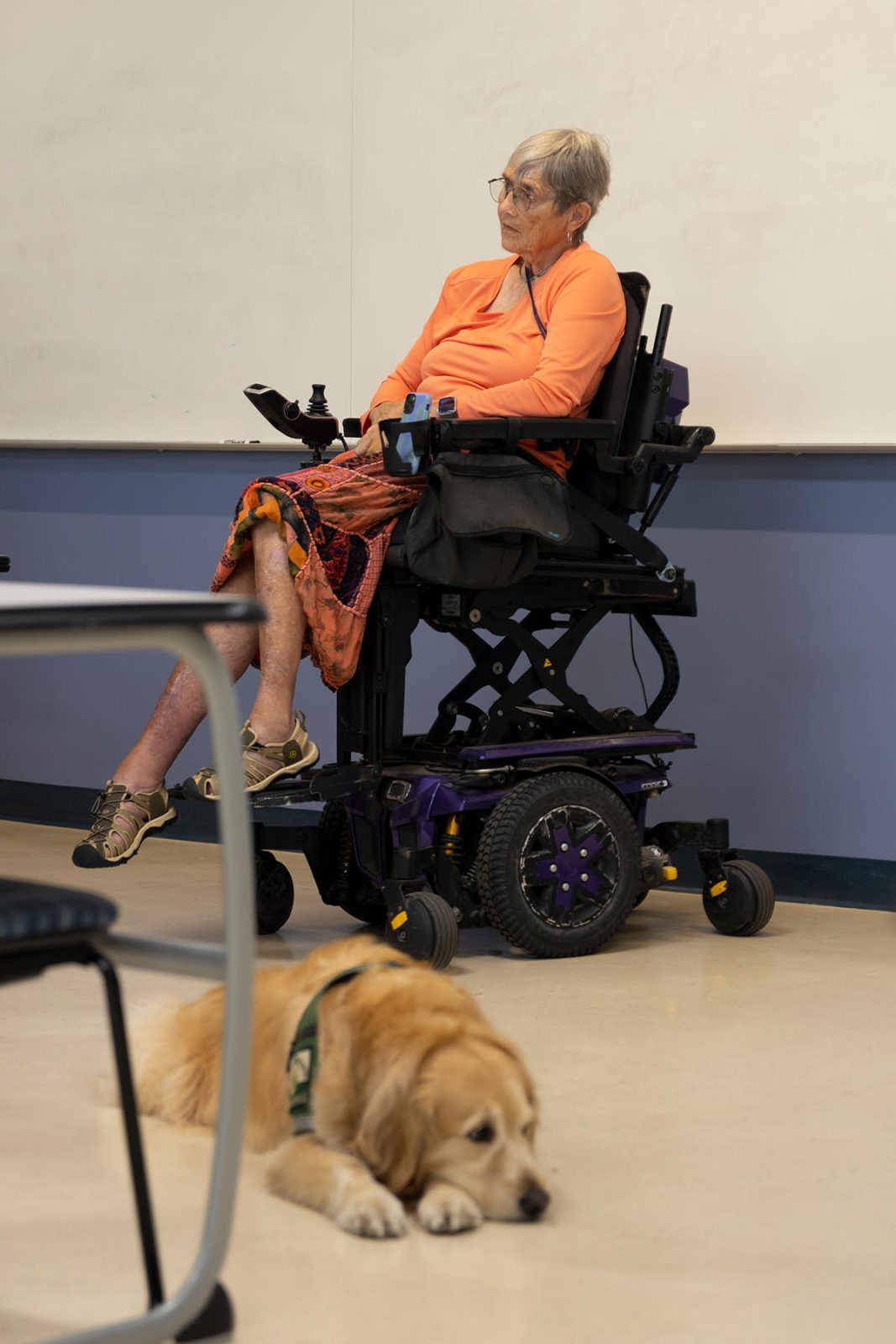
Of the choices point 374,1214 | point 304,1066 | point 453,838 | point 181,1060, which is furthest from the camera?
point 453,838

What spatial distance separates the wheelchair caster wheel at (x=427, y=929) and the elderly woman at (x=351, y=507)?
13.5 inches

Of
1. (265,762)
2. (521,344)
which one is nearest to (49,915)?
(265,762)

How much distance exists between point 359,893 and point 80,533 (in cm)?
182

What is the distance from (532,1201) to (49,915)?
2.30 feet

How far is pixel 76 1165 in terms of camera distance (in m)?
1.94

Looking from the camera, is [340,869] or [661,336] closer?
[661,336]

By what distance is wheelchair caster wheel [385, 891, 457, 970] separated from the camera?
9.46 ft

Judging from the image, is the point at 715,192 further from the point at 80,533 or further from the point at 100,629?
the point at 100,629

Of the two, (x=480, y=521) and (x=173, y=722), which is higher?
(x=480, y=521)

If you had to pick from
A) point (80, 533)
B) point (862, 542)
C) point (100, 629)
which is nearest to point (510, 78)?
point (862, 542)

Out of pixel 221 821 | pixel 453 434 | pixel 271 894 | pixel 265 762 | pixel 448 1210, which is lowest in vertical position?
pixel 271 894

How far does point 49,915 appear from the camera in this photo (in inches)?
49.8

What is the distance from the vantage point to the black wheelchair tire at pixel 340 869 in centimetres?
335

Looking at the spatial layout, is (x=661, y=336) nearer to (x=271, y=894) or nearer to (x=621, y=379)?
(x=621, y=379)
